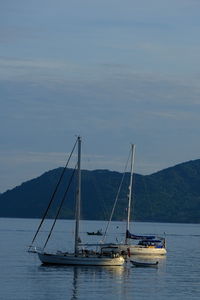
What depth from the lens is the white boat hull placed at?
99312 mm

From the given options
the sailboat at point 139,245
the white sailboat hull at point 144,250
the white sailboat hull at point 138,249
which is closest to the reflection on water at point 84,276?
Answer: the white sailboat hull at point 138,249

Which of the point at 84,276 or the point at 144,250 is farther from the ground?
the point at 144,250

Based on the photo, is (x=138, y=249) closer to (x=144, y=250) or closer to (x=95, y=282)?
(x=144, y=250)

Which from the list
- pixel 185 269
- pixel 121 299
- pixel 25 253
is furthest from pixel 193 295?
pixel 25 253

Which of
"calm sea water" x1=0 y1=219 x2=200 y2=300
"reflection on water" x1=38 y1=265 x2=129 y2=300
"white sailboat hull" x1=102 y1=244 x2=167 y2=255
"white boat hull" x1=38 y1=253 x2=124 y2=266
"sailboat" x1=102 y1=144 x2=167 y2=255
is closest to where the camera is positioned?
"calm sea water" x1=0 y1=219 x2=200 y2=300

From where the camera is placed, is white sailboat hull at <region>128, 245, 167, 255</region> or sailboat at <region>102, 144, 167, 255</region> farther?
white sailboat hull at <region>128, 245, 167, 255</region>

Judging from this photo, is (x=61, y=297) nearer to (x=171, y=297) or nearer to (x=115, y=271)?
(x=171, y=297)

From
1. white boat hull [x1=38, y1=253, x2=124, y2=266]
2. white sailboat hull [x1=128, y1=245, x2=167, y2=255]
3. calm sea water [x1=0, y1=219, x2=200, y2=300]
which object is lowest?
calm sea water [x1=0, y1=219, x2=200, y2=300]

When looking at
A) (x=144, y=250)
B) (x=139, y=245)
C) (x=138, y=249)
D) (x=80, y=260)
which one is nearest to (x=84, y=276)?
(x=80, y=260)

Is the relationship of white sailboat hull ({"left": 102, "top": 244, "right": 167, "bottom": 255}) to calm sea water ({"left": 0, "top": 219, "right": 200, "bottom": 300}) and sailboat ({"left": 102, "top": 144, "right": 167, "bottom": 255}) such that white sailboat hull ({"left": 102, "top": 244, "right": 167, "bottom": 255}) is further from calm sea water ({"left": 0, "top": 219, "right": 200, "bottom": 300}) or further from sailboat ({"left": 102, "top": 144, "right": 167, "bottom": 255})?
calm sea water ({"left": 0, "top": 219, "right": 200, "bottom": 300})

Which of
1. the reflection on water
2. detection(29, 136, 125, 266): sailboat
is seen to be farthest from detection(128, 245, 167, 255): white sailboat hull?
detection(29, 136, 125, 266): sailboat

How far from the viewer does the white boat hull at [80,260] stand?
99.3m

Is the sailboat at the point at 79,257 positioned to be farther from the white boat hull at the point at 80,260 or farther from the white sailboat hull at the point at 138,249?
the white sailboat hull at the point at 138,249

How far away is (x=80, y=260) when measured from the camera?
326 ft
